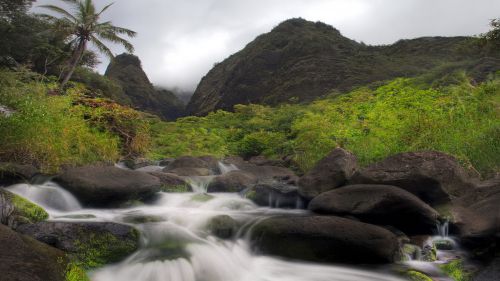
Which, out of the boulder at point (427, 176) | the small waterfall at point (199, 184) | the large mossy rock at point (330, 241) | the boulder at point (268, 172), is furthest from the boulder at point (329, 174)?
the small waterfall at point (199, 184)

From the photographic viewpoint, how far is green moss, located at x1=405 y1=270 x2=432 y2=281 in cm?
509

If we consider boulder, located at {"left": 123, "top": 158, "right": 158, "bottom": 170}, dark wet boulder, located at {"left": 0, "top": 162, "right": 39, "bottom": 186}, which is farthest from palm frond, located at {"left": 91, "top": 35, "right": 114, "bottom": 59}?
dark wet boulder, located at {"left": 0, "top": 162, "right": 39, "bottom": 186}

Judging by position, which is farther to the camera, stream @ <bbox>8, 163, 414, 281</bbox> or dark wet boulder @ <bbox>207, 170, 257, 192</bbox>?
dark wet boulder @ <bbox>207, 170, 257, 192</bbox>

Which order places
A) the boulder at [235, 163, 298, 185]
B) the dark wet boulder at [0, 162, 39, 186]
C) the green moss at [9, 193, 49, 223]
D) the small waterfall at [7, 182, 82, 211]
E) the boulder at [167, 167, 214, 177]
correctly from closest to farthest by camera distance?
the green moss at [9, 193, 49, 223] → the small waterfall at [7, 182, 82, 211] → the dark wet boulder at [0, 162, 39, 186] → the boulder at [235, 163, 298, 185] → the boulder at [167, 167, 214, 177]

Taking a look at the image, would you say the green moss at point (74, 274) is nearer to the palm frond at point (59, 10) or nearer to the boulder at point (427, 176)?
the boulder at point (427, 176)

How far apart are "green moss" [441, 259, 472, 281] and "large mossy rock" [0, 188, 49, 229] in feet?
18.5

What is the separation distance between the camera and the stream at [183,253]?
5164 mm

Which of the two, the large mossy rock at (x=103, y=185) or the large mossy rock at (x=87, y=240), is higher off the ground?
the large mossy rock at (x=103, y=185)

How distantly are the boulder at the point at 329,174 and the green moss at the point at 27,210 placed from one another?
5152 mm

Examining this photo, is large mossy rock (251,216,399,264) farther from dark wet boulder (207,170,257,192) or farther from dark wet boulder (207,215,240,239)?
dark wet boulder (207,170,257,192)

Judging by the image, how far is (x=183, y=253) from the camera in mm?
Result: 5609

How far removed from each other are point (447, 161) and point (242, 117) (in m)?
24.2

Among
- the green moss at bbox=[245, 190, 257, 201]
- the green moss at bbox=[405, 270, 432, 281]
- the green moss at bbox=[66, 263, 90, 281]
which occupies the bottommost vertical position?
the green moss at bbox=[405, 270, 432, 281]

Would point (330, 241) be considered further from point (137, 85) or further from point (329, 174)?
point (137, 85)
